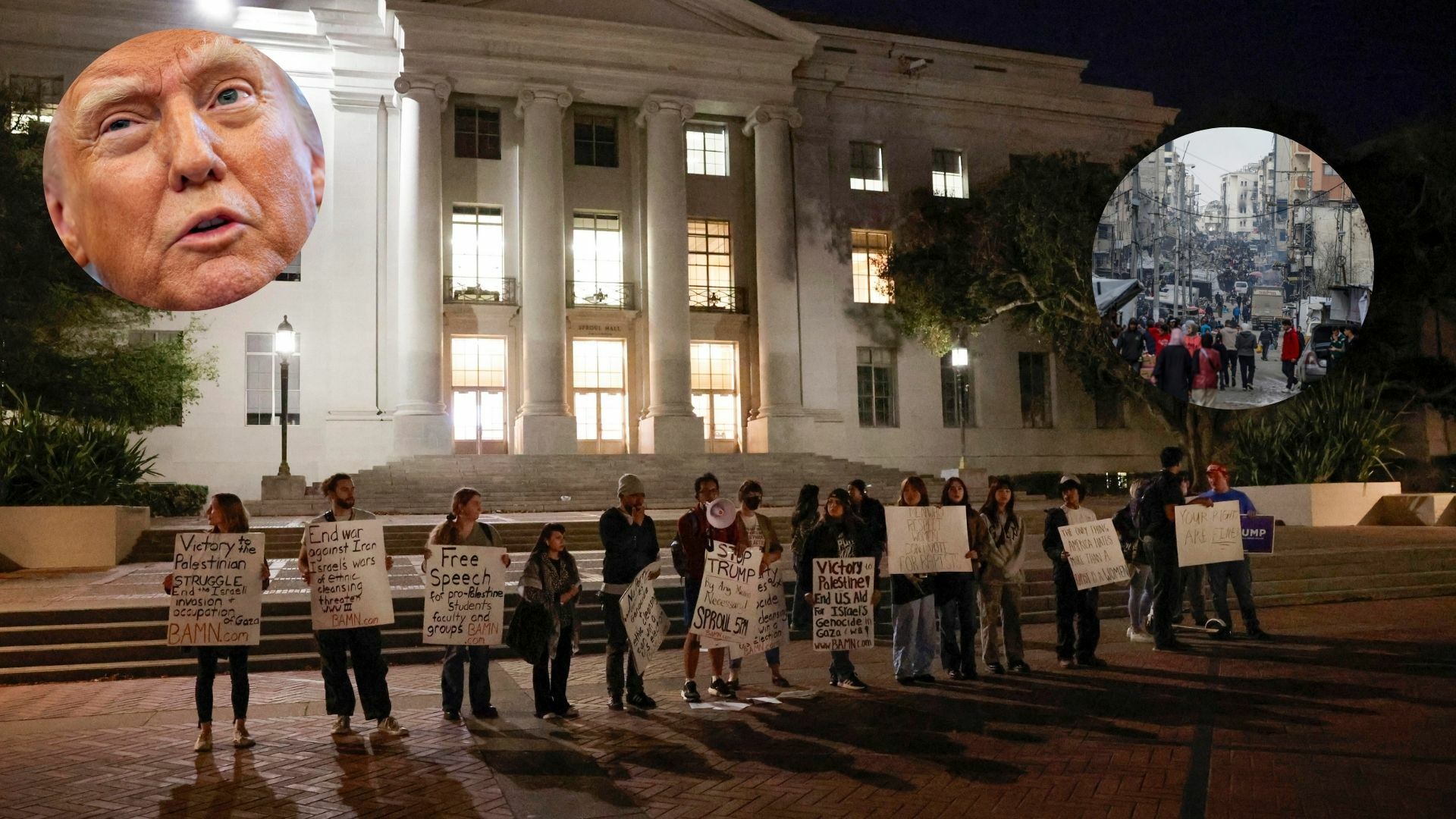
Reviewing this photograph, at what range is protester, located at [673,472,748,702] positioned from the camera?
35.1 ft

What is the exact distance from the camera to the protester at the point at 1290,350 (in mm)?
17688

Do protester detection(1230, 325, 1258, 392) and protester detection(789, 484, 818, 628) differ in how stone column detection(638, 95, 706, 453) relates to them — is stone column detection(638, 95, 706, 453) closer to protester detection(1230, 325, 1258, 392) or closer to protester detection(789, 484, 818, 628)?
protester detection(1230, 325, 1258, 392)

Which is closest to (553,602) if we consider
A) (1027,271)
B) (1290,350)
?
(1290,350)

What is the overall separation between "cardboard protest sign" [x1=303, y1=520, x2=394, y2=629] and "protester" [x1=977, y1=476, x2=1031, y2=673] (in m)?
5.82

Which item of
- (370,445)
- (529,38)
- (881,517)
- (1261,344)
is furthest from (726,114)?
(881,517)

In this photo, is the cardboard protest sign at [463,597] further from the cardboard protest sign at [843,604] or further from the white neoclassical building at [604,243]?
the white neoclassical building at [604,243]

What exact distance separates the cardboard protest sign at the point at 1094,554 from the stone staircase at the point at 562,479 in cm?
1915

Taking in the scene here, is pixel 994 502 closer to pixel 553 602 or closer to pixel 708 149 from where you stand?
pixel 553 602

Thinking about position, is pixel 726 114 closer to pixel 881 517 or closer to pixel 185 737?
pixel 881 517

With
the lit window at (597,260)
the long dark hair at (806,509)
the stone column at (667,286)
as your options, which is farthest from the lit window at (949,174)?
the long dark hair at (806,509)

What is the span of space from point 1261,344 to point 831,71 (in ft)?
86.0

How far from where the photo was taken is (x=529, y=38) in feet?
121

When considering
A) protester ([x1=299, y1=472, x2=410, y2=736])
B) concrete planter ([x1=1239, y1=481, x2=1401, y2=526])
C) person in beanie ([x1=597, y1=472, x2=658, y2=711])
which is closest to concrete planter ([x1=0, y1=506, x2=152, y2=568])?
protester ([x1=299, y1=472, x2=410, y2=736])

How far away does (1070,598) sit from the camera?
39.4 feet
